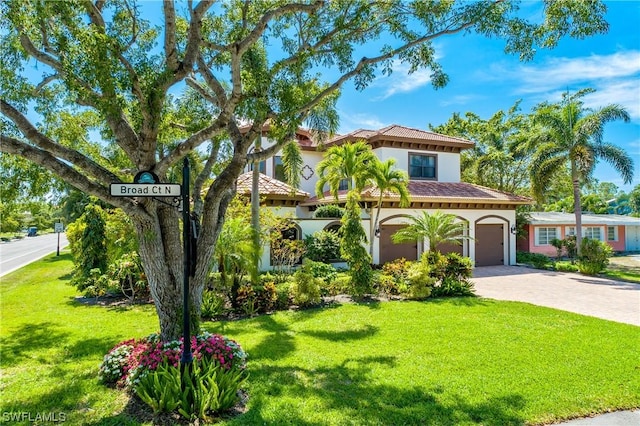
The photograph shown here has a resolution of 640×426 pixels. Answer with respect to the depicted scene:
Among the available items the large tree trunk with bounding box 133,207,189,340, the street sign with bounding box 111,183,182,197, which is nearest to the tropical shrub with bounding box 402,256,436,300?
the large tree trunk with bounding box 133,207,189,340

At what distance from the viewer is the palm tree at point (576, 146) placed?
749 inches

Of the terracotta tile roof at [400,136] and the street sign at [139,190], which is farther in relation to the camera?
the terracotta tile roof at [400,136]

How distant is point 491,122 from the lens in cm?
3009

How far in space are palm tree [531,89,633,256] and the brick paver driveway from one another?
3.98 meters

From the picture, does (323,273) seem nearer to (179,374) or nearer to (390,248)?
(390,248)

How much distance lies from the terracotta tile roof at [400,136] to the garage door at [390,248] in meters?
5.02

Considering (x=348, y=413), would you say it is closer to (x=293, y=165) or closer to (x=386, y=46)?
(x=386, y=46)

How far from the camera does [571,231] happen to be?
97.3ft

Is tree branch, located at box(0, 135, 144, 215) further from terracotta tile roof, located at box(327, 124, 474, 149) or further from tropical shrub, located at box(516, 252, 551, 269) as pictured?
tropical shrub, located at box(516, 252, 551, 269)

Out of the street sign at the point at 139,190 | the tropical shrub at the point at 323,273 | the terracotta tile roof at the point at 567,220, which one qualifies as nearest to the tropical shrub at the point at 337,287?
the tropical shrub at the point at 323,273

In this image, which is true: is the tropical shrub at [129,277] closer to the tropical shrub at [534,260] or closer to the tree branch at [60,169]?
the tree branch at [60,169]

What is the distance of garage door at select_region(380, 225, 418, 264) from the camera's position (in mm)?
19438

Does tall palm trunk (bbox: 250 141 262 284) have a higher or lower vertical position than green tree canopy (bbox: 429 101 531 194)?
lower

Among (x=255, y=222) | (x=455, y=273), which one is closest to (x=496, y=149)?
(x=455, y=273)
